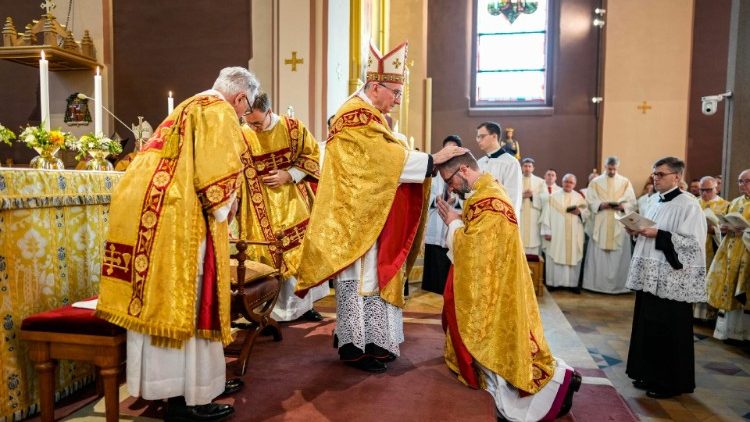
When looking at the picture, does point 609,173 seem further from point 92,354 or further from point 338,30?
point 92,354

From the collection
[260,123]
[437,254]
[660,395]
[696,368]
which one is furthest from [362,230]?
[696,368]

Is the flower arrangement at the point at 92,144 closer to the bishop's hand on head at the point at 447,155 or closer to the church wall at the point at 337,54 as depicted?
the bishop's hand on head at the point at 447,155

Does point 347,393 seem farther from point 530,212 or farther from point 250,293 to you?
point 530,212

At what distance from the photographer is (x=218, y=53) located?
712 centimetres

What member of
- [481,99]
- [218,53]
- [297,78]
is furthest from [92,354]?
[481,99]

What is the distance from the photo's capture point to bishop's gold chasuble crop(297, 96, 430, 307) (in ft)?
10.2

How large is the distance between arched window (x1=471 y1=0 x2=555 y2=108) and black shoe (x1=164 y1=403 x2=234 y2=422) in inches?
428

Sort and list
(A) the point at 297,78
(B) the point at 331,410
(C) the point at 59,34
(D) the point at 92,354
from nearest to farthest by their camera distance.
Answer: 1. (D) the point at 92,354
2. (B) the point at 331,410
3. (C) the point at 59,34
4. (A) the point at 297,78

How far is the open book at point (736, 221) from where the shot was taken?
5368 mm

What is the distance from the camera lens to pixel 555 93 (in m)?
11.8

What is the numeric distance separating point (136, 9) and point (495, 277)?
6714mm

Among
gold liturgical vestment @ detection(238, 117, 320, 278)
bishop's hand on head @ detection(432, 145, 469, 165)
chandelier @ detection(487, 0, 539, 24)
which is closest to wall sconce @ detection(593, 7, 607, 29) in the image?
chandelier @ detection(487, 0, 539, 24)

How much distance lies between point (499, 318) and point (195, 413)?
5.34ft

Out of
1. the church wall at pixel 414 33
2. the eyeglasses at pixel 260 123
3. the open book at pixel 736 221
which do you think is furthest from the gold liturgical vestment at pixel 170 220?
the church wall at pixel 414 33
